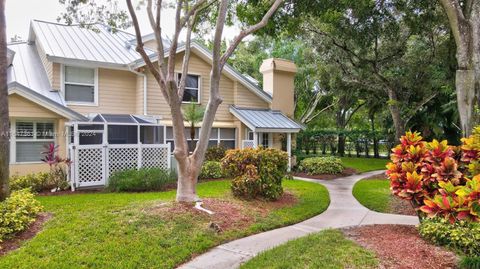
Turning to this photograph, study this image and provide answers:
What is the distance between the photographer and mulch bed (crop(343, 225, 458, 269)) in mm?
5094

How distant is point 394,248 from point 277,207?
154 inches

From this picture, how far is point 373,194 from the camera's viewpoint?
1179 cm

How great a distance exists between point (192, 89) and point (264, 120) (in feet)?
13.4

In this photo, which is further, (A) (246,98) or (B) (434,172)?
(A) (246,98)

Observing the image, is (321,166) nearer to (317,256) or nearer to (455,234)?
(455,234)

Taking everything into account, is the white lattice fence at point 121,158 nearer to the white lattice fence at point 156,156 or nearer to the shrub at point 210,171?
the white lattice fence at point 156,156

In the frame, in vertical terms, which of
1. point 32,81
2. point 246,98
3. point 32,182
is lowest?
point 32,182

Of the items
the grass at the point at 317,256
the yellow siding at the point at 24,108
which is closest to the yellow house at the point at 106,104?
the yellow siding at the point at 24,108

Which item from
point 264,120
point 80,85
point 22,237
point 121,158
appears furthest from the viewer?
point 264,120

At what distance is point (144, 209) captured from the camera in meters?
7.75

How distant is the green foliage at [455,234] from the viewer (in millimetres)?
5469

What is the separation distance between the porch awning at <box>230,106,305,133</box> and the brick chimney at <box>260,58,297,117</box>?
889 millimetres

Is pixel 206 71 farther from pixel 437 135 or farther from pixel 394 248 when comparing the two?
pixel 437 135

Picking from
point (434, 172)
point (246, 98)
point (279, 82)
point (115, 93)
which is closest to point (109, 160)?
point (115, 93)
